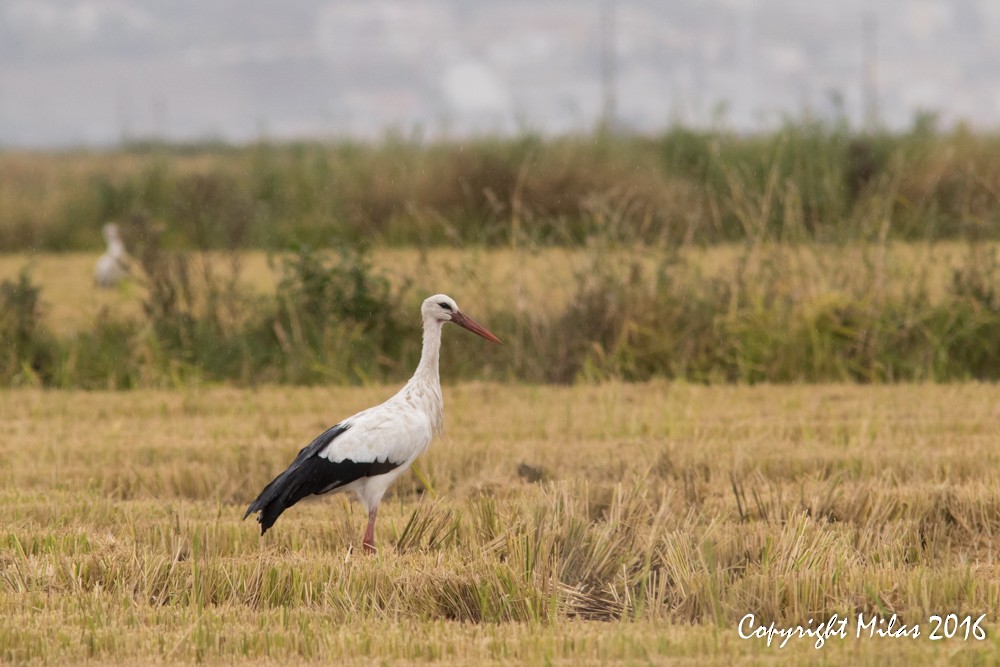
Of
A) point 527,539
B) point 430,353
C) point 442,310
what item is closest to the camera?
point 527,539

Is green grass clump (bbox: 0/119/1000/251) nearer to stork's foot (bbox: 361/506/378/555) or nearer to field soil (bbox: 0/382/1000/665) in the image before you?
field soil (bbox: 0/382/1000/665)

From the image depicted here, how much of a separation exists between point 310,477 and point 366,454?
0.92ft

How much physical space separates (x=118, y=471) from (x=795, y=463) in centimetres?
370

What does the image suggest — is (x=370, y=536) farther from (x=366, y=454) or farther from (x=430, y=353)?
(x=430, y=353)

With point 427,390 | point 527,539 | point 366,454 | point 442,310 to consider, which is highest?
point 442,310

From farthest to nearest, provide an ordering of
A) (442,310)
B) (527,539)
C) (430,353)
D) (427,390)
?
(442,310) → (430,353) → (427,390) → (527,539)

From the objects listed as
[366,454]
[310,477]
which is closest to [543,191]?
[366,454]

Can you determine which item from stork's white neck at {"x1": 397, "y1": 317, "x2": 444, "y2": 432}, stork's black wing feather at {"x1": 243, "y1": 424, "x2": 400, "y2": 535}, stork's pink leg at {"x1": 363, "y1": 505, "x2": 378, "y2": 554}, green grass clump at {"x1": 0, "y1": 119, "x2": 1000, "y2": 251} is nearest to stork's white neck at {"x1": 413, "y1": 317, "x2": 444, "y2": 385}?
stork's white neck at {"x1": 397, "y1": 317, "x2": 444, "y2": 432}

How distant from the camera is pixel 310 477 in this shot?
5770 mm

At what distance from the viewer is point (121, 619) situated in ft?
15.0

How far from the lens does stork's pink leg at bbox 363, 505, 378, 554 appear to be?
222 inches

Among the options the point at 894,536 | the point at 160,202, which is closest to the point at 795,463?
the point at 894,536

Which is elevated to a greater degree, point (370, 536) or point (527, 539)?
point (527, 539)

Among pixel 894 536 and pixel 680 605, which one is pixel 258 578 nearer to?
pixel 680 605
